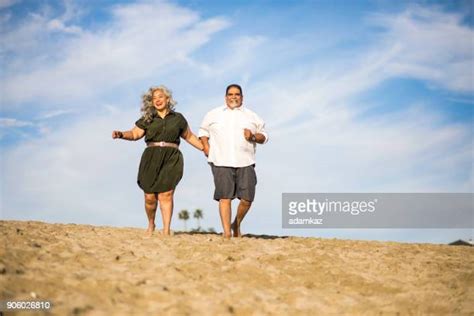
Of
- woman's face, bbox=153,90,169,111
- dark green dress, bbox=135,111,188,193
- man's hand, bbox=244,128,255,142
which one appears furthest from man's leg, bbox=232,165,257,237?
woman's face, bbox=153,90,169,111

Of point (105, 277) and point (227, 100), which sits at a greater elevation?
point (227, 100)

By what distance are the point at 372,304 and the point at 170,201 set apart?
12.3 feet

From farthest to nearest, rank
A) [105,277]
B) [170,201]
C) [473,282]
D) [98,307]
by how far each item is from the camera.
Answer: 1. [170,201]
2. [473,282]
3. [105,277]
4. [98,307]

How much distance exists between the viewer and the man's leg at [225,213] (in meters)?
8.00

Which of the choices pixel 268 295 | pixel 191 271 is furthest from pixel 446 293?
pixel 191 271

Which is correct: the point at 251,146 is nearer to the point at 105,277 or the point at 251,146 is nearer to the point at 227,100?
the point at 227,100

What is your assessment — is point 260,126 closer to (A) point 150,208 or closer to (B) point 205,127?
(B) point 205,127

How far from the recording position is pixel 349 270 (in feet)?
20.6

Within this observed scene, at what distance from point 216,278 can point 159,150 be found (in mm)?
3190

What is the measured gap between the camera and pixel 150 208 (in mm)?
8117

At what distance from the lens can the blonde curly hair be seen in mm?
8189

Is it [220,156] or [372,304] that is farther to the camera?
[220,156]

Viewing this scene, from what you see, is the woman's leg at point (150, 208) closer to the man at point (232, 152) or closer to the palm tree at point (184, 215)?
the man at point (232, 152)

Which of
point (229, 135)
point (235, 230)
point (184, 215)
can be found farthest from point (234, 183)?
point (184, 215)
